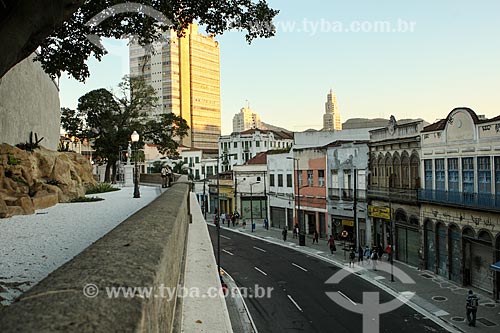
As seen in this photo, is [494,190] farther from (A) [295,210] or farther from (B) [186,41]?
(B) [186,41]

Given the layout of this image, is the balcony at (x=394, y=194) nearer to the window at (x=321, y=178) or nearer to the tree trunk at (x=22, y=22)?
the window at (x=321, y=178)

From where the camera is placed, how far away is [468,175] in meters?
25.8

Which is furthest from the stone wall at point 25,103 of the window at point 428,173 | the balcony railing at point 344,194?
the balcony railing at point 344,194

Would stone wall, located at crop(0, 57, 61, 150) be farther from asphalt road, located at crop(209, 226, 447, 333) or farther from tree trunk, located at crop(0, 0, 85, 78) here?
asphalt road, located at crop(209, 226, 447, 333)

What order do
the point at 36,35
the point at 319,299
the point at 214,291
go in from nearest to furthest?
1. the point at 36,35
2. the point at 214,291
3. the point at 319,299

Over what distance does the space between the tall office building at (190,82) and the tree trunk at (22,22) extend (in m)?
127

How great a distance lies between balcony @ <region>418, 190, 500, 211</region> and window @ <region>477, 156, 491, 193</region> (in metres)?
0.50

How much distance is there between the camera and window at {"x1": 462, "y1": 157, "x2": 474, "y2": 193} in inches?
1005

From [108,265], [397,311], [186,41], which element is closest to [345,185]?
[397,311]

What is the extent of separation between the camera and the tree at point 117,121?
151 feet

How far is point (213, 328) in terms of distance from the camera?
5.95m

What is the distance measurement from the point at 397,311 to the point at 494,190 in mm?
8752

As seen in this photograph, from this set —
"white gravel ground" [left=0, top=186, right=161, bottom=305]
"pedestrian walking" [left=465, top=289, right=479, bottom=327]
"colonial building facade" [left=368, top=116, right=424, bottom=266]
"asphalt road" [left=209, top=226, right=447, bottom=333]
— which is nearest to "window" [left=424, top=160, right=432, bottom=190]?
"colonial building facade" [left=368, top=116, right=424, bottom=266]

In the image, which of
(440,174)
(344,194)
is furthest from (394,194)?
(344,194)
